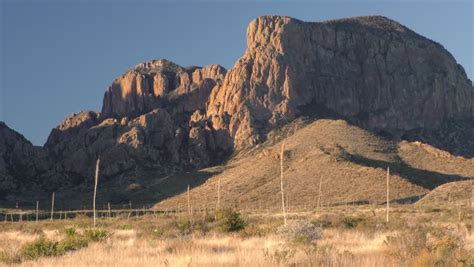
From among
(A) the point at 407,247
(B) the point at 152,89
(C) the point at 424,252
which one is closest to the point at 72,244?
(A) the point at 407,247

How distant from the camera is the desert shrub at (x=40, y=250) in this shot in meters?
15.9

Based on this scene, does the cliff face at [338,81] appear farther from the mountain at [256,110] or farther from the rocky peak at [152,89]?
the rocky peak at [152,89]

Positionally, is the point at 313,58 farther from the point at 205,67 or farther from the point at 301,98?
the point at 205,67

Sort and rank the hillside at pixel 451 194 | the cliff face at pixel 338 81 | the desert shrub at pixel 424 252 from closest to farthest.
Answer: the desert shrub at pixel 424 252 < the hillside at pixel 451 194 < the cliff face at pixel 338 81

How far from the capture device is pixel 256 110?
150625mm

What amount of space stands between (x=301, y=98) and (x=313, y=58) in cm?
2512

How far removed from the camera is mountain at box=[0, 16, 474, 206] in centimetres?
13988

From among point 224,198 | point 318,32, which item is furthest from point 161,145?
point 318,32

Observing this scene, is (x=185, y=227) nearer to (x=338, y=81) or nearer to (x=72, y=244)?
Result: (x=72, y=244)

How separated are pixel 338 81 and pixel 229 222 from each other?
155 m

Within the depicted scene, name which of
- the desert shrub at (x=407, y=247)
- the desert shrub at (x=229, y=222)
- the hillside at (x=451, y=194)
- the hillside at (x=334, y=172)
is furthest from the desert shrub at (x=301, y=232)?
the hillside at (x=334, y=172)

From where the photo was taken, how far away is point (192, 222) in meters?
28.3

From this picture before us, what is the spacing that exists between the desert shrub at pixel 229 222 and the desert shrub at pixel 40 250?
32.1 ft

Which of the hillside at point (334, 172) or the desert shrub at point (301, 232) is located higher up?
the hillside at point (334, 172)
